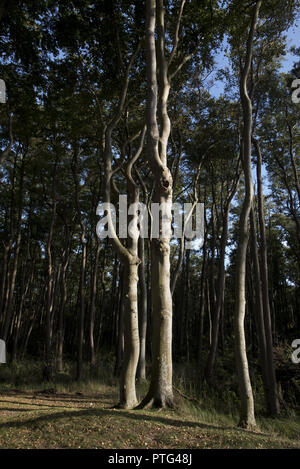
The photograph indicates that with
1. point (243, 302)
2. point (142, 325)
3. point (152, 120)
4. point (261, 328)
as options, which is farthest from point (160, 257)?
point (142, 325)

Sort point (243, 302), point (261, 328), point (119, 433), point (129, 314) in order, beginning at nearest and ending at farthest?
1. point (119, 433)
2. point (243, 302)
3. point (129, 314)
4. point (261, 328)

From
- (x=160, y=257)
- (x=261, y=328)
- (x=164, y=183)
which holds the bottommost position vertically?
(x=261, y=328)

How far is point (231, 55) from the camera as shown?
10.8 meters

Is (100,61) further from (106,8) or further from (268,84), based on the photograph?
(268,84)

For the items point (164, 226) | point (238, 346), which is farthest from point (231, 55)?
point (238, 346)

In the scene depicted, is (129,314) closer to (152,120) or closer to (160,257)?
(160,257)

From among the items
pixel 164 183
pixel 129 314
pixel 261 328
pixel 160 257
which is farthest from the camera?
pixel 261 328

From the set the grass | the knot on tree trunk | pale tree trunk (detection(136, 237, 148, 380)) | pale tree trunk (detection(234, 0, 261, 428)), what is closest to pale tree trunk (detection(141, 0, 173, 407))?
the knot on tree trunk

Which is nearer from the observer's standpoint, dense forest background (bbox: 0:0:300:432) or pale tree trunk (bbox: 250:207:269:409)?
dense forest background (bbox: 0:0:300:432)

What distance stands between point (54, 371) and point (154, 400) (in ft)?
32.7

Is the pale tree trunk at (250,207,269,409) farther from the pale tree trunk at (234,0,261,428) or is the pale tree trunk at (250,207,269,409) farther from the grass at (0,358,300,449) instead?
the grass at (0,358,300,449)

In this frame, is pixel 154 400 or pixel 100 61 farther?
pixel 100 61

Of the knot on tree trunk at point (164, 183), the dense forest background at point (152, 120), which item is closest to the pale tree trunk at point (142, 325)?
the dense forest background at point (152, 120)

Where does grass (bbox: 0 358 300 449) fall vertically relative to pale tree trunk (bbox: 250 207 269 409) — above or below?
below
